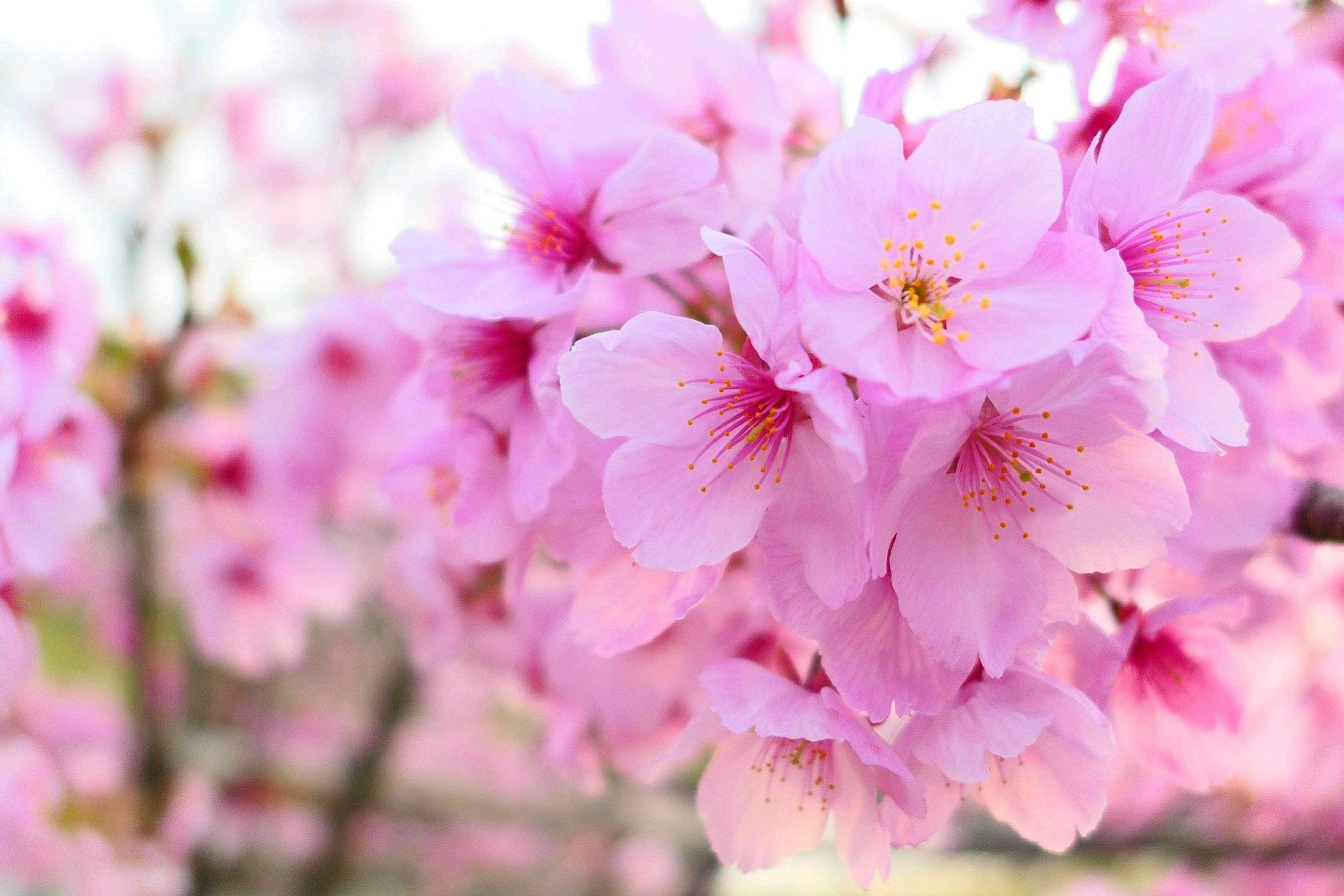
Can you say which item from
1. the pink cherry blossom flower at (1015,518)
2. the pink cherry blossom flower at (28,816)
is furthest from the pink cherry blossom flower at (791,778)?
the pink cherry blossom flower at (28,816)

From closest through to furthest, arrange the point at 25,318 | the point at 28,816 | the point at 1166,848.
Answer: the point at 25,318
the point at 1166,848
the point at 28,816

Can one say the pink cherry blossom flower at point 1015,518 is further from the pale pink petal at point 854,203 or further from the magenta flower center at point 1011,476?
the pale pink petal at point 854,203

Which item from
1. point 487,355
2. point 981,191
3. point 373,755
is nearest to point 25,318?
point 487,355

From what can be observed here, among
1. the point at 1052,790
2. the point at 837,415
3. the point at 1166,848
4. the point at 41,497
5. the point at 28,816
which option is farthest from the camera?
the point at 28,816

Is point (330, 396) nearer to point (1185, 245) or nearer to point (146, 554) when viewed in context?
point (146, 554)

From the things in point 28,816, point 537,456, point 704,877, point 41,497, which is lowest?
point 704,877

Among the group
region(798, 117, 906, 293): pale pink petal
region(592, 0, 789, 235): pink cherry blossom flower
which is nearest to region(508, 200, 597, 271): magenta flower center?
region(592, 0, 789, 235): pink cherry blossom flower

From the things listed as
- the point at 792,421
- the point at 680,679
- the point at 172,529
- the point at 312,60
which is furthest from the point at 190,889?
the point at 312,60
